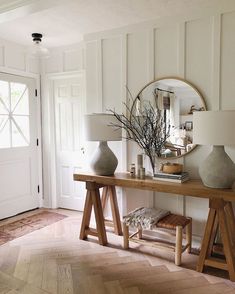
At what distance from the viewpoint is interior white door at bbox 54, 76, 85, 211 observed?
156 inches

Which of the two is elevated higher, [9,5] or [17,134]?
[9,5]

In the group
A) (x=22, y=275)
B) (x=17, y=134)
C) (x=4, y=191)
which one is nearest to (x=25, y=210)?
(x=4, y=191)

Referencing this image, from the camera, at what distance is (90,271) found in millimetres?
2473

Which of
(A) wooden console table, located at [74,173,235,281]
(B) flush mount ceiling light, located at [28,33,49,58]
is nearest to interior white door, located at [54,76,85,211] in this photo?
(B) flush mount ceiling light, located at [28,33,49,58]

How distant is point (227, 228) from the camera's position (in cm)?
235

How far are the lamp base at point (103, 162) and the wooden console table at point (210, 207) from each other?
8 centimetres

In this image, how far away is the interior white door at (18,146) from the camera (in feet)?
12.3

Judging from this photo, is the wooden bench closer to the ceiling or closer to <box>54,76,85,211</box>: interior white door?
<box>54,76,85,211</box>: interior white door

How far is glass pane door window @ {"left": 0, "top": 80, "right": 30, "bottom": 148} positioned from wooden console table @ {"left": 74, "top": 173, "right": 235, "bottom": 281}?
52.4 inches

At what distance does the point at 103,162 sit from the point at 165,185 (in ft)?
2.41

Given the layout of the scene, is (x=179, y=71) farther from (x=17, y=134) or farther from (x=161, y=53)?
(x=17, y=134)

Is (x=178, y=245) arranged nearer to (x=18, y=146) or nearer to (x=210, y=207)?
(x=210, y=207)

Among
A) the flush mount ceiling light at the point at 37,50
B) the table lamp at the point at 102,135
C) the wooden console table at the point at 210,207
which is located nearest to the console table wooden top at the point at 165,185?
the wooden console table at the point at 210,207

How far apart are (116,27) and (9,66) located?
1.55 m
